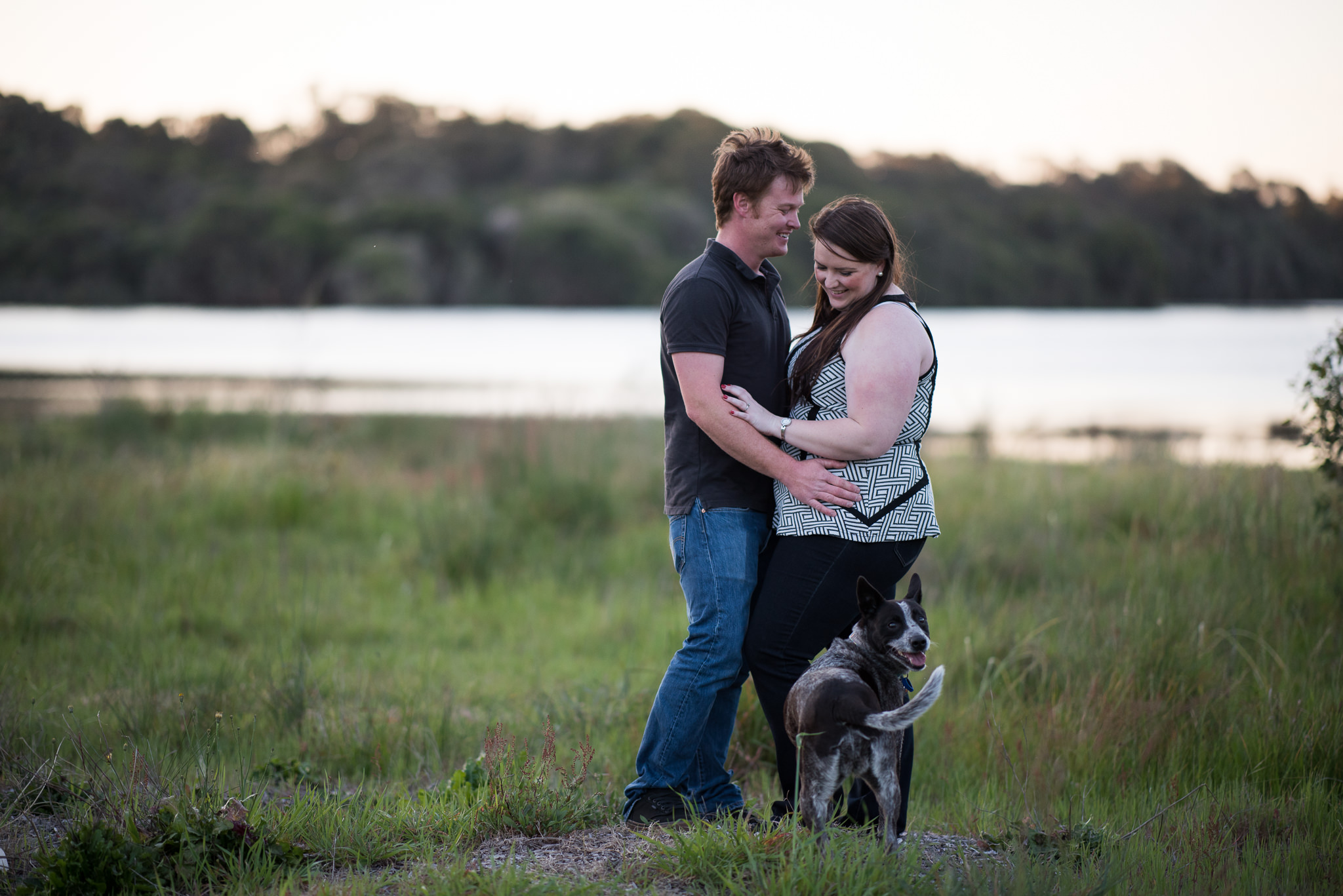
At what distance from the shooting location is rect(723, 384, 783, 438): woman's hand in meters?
3.47

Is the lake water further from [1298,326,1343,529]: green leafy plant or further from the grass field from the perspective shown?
the grass field

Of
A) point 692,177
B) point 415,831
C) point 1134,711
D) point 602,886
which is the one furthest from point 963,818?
point 692,177

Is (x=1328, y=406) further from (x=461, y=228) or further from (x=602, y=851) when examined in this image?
(x=461, y=228)

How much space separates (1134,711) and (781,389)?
9.00 ft

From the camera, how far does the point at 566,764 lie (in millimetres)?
4652

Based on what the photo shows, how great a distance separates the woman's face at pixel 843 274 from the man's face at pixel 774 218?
210 millimetres

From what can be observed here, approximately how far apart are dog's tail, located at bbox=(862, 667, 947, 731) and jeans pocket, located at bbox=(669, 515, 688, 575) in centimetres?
105

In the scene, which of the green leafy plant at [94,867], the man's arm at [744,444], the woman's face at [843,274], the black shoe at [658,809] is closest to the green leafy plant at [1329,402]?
the woman's face at [843,274]

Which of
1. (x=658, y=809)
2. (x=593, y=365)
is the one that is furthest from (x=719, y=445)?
(x=593, y=365)

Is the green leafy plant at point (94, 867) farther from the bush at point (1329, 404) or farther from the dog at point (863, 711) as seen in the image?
the bush at point (1329, 404)

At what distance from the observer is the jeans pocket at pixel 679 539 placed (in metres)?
3.70

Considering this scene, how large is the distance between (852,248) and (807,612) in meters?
1.33

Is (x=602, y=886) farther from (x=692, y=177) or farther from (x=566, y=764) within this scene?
(x=692, y=177)

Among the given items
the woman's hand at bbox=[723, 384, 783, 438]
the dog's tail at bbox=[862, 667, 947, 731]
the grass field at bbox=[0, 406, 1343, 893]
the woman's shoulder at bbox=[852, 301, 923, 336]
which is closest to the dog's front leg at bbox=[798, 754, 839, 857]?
the grass field at bbox=[0, 406, 1343, 893]
